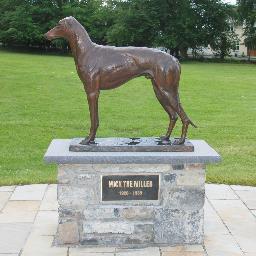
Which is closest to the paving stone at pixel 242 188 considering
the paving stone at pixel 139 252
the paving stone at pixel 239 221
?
the paving stone at pixel 239 221

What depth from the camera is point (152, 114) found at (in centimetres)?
1332

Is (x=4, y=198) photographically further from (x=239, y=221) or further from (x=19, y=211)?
(x=239, y=221)

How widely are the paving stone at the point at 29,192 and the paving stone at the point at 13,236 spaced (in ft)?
3.26

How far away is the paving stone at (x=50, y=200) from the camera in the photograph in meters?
6.30

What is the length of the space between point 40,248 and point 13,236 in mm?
462

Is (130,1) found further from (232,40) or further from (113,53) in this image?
(113,53)

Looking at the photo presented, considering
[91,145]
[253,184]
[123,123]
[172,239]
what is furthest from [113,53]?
[123,123]

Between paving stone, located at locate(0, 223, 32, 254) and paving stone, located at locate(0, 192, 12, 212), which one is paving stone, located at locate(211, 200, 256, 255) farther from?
paving stone, located at locate(0, 192, 12, 212)

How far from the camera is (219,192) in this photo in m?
7.09

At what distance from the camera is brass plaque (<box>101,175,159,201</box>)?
509 centimetres

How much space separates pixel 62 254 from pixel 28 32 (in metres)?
43.7

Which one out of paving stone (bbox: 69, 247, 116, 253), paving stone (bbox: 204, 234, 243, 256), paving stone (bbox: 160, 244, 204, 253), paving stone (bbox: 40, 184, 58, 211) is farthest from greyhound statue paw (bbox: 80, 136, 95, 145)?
paving stone (bbox: 204, 234, 243, 256)

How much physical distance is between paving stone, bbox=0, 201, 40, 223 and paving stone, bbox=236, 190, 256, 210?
276 centimetres

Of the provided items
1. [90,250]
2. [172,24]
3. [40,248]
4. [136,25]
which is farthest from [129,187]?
[136,25]
